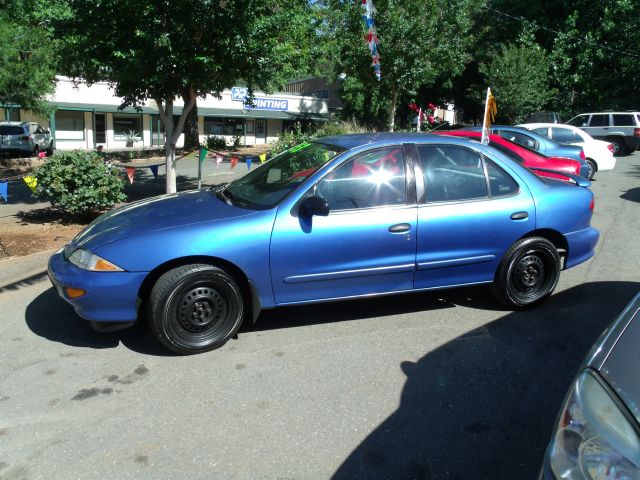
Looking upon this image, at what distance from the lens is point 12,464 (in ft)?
9.81

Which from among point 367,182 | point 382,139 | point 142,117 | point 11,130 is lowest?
point 367,182

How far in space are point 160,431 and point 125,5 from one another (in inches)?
262

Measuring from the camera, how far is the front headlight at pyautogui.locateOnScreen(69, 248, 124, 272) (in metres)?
4.01

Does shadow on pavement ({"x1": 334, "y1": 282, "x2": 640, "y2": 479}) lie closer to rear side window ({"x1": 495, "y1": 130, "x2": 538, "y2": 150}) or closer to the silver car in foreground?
the silver car in foreground

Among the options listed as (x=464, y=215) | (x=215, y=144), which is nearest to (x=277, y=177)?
(x=464, y=215)

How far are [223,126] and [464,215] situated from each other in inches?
1407

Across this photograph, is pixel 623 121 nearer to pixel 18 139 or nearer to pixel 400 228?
pixel 400 228

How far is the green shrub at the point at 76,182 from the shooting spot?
320 inches

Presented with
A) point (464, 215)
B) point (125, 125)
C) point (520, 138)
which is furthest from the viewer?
point (125, 125)

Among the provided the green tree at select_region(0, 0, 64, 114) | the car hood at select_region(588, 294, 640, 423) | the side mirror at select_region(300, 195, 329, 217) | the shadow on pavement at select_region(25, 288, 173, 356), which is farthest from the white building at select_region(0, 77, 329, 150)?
the car hood at select_region(588, 294, 640, 423)

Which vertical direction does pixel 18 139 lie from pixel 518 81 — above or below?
below

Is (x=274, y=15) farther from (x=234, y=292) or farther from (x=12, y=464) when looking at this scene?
(x=12, y=464)

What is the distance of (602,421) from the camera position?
1754 mm

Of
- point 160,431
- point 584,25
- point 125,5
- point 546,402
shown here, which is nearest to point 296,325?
point 160,431
